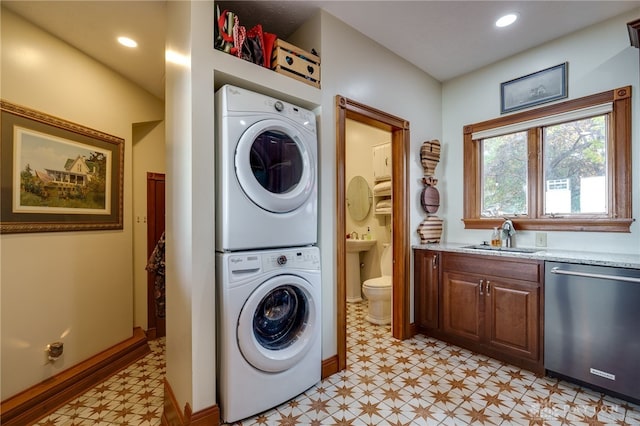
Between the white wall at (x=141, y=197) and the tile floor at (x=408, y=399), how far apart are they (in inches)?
28.8

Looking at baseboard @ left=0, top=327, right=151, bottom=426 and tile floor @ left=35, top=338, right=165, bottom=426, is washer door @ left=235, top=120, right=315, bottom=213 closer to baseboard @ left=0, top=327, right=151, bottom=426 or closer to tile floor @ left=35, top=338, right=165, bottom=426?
tile floor @ left=35, top=338, right=165, bottom=426

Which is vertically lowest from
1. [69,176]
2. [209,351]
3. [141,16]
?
[209,351]

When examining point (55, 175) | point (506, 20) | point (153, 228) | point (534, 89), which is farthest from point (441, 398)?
point (55, 175)

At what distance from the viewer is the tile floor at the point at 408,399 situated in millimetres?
1697

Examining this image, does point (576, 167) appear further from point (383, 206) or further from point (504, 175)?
point (383, 206)

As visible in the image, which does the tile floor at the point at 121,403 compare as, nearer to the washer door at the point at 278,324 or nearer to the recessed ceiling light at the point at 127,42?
the washer door at the point at 278,324

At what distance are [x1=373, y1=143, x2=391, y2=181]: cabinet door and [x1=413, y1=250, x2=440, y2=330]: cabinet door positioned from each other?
3.92ft

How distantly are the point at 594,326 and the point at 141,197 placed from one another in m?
3.93

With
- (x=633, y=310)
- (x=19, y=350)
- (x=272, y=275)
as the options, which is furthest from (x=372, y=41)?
(x=19, y=350)

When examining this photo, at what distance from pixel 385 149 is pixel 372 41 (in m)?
1.40

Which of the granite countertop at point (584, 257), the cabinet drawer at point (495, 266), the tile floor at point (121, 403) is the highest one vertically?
the granite countertop at point (584, 257)

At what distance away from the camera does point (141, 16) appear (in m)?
2.00

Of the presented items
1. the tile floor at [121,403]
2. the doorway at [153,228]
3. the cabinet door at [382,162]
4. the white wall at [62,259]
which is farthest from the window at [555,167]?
the white wall at [62,259]

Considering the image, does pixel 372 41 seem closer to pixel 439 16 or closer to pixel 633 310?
pixel 439 16
